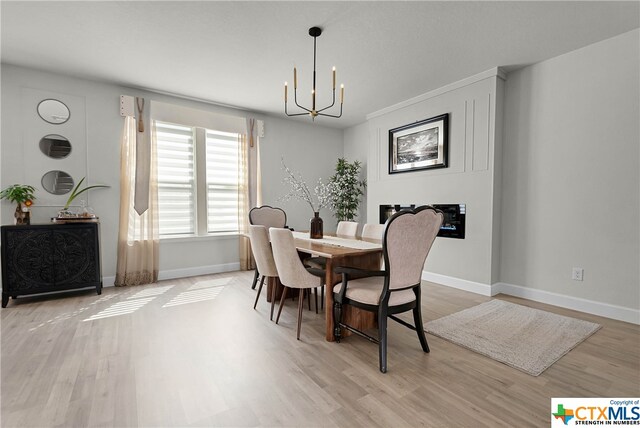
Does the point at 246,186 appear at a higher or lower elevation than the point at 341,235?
higher

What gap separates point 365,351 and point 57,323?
2859 millimetres

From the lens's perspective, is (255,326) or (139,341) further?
(255,326)

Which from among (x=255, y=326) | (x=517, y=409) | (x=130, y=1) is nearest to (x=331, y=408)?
(x=517, y=409)

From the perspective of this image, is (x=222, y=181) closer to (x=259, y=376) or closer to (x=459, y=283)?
(x=259, y=376)

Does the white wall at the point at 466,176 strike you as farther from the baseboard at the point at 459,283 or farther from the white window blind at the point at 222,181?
the white window blind at the point at 222,181

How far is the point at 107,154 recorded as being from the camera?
3906 millimetres

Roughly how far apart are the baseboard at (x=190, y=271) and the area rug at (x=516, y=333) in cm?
332

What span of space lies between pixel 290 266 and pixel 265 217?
1.63m

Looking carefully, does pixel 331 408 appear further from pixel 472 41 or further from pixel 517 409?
pixel 472 41

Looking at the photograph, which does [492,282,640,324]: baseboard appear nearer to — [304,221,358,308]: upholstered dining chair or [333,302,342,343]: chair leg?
[304,221,358,308]: upholstered dining chair

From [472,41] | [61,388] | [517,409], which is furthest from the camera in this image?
[472,41]

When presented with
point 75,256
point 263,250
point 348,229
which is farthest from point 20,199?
point 348,229

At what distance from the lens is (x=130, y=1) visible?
228cm

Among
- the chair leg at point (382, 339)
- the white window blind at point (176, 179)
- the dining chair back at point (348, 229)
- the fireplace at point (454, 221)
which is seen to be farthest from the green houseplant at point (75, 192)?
the fireplace at point (454, 221)
